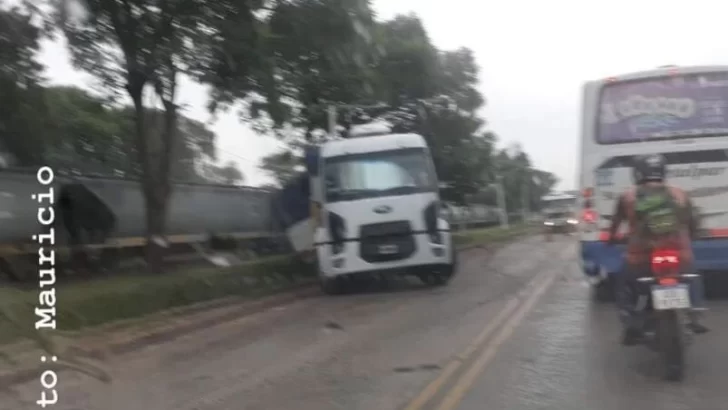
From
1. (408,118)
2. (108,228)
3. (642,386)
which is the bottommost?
(642,386)

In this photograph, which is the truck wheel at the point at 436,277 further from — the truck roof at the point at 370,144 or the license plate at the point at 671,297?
the license plate at the point at 671,297

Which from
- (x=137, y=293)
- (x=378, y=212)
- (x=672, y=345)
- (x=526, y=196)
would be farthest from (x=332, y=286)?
(x=526, y=196)

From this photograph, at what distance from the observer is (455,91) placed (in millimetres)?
37969

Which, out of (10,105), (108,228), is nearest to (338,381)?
(10,105)

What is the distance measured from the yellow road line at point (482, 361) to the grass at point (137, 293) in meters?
4.80

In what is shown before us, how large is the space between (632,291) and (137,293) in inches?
344

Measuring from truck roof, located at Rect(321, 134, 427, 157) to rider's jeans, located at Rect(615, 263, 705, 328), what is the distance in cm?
1087

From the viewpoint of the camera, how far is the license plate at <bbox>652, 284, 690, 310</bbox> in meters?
8.44

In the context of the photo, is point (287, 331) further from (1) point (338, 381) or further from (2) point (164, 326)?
(1) point (338, 381)

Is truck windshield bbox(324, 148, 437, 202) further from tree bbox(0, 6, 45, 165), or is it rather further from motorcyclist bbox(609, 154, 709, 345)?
motorcyclist bbox(609, 154, 709, 345)

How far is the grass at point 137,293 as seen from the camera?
40.4 feet

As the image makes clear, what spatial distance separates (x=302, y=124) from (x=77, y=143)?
231 inches

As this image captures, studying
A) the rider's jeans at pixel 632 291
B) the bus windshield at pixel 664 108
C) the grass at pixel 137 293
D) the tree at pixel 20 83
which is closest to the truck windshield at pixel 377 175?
the grass at pixel 137 293

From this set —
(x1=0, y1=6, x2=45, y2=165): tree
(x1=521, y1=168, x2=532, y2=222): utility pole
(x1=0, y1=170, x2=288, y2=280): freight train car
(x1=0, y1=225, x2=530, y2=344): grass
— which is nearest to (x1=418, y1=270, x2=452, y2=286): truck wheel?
(x1=0, y1=225, x2=530, y2=344): grass
